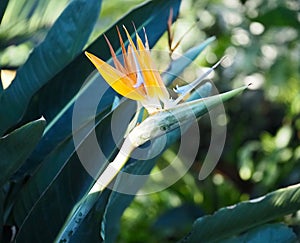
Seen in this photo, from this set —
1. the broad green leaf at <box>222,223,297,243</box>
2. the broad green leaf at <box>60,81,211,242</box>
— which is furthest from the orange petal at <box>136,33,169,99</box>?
the broad green leaf at <box>222,223,297,243</box>

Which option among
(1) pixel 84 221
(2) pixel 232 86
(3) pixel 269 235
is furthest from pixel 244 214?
(2) pixel 232 86

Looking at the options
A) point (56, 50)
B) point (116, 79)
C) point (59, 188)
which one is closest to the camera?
point (116, 79)

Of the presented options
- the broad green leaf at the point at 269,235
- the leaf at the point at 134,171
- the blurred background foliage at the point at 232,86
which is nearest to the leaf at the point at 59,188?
the leaf at the point at 134,171

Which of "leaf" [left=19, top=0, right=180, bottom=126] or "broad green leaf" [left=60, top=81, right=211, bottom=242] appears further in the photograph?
"leaf" [left=19, top=0, right=180, bottom=126]

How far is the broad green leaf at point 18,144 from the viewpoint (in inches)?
23.6

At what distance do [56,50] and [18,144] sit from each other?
0.88 ft

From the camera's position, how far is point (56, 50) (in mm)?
856

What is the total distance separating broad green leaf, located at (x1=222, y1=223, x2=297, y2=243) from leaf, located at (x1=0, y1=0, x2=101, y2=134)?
0.32 m

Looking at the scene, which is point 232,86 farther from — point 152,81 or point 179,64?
point 152,81

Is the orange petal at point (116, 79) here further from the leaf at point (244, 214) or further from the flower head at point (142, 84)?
the leaf at point (244, 214)

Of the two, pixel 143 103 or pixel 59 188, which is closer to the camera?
pixel 143 103

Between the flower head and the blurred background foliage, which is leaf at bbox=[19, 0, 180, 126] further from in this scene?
the blurred background foliage

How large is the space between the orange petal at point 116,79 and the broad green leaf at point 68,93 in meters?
0.29

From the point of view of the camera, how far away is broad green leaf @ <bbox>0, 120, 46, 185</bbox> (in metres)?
0.60
